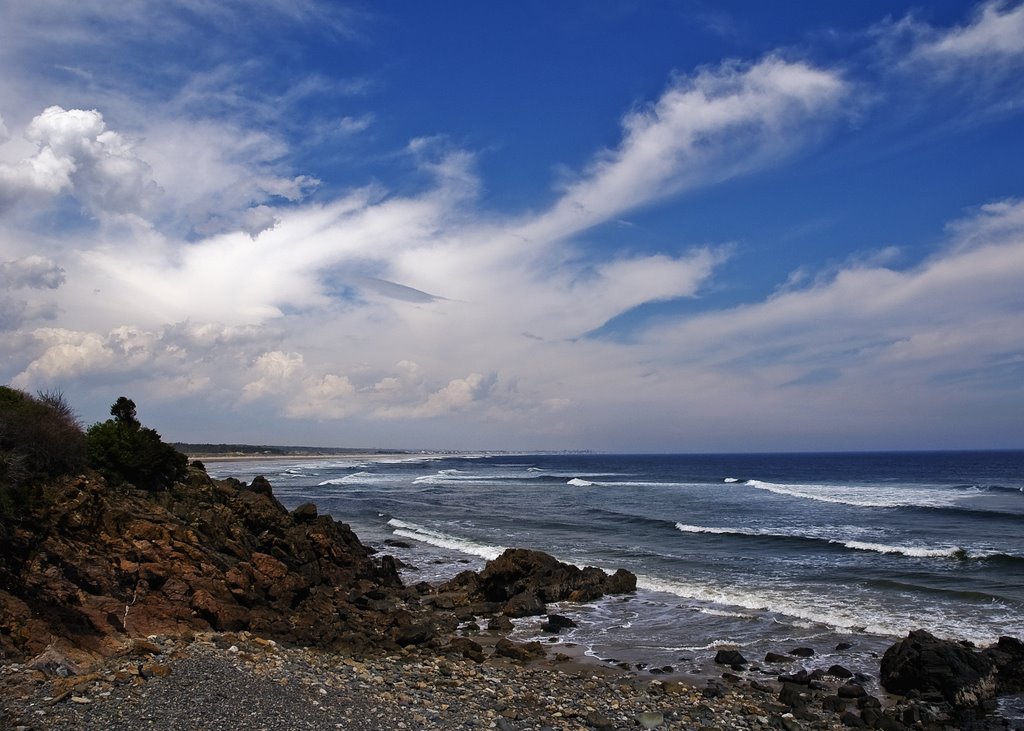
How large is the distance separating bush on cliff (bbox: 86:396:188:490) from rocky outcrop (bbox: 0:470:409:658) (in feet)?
2.00

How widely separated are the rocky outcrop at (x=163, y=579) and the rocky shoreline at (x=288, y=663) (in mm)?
46

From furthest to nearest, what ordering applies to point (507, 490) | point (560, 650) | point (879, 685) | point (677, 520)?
point (507, 490) → point (677, 520) → point (560, 650) → point (879, 685)

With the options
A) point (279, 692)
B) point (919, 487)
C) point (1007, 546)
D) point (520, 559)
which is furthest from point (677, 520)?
point (919, 487)

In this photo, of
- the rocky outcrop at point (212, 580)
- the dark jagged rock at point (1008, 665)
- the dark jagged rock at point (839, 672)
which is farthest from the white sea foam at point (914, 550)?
the dark jagged rock at point (839, 672)

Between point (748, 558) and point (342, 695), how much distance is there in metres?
23.1

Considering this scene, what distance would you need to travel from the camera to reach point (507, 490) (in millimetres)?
73000

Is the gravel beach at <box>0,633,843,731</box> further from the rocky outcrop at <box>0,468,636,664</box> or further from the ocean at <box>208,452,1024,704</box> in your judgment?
the ocean at <box>208,452,1024,704</box>

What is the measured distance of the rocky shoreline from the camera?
427 inches

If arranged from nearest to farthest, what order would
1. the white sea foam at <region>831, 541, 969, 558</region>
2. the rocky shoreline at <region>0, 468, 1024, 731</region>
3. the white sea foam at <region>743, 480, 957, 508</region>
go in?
the rocky shoreline at <region>0, 468, 1024, 731</region> < the white sea foam at <region>831, 541, 969, 558</region> < the white sea foam at <region>743, 480, 957, 508</region>

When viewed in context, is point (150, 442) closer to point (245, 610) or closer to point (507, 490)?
point (245, 610)

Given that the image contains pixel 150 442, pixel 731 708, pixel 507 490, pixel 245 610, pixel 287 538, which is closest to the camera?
pixel 731 708

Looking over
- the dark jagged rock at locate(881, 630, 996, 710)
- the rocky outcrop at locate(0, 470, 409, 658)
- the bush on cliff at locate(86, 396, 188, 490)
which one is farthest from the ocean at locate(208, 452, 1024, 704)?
the bush on cliff at locate(86, 396, 188, 490)

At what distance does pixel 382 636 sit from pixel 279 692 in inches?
245

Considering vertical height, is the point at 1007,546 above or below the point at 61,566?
below
